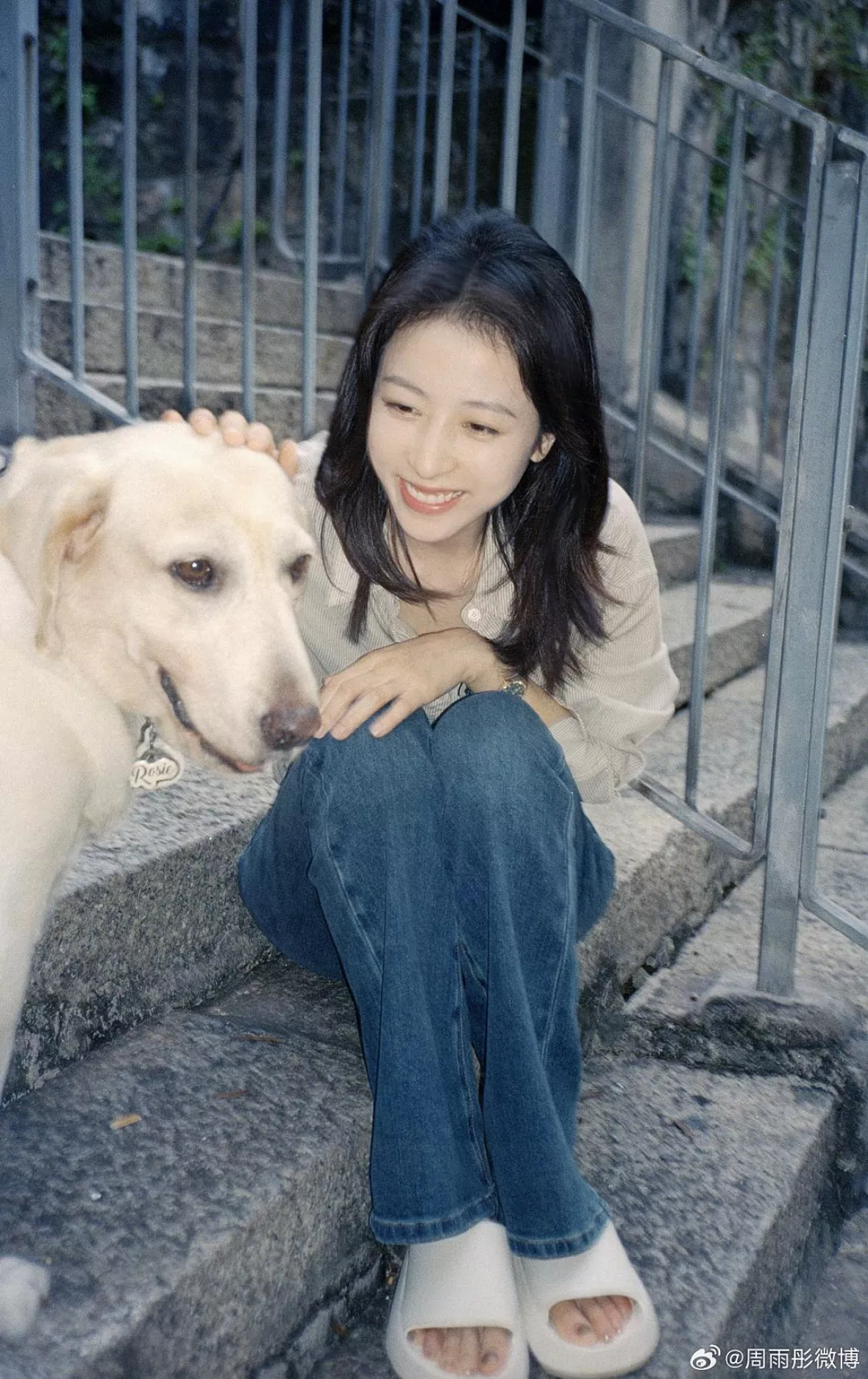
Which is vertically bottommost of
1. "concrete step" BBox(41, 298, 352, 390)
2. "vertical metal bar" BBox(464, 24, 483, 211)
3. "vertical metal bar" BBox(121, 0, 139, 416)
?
"concrete step" BBox(41, 298, 352, 390)

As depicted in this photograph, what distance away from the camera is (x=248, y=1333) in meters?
1.39

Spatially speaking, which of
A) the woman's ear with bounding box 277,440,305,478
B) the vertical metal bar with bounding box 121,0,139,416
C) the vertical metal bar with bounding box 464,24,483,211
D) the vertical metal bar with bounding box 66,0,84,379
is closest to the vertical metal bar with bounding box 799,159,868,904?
the woman's ear with bounding box 277,440,305,478

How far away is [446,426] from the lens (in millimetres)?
1713

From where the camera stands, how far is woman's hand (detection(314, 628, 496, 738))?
163 centimetres

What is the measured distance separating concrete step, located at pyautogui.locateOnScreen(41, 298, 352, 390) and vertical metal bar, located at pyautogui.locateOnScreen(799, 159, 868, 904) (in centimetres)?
210

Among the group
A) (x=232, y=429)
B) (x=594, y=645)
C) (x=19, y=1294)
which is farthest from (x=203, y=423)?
(x=19, y=1294)

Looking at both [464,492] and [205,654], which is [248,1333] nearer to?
[205,654]

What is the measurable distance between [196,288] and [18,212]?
2030 millimetres

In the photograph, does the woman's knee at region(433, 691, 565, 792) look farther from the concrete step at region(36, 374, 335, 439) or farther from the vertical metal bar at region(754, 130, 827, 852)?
the concrete step at region(36, 374, 335, 439)

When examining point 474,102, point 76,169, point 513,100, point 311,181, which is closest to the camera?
point 513,100

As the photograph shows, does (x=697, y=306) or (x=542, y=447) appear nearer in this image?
(x=542, y=447)

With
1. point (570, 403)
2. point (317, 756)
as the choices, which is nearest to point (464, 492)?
point (570, 403)

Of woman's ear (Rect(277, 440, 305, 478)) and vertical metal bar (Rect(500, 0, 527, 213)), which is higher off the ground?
vertical metal bar (Rect(500, 0, 527, 213))

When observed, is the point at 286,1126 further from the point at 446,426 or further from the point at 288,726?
the point at 446,426
